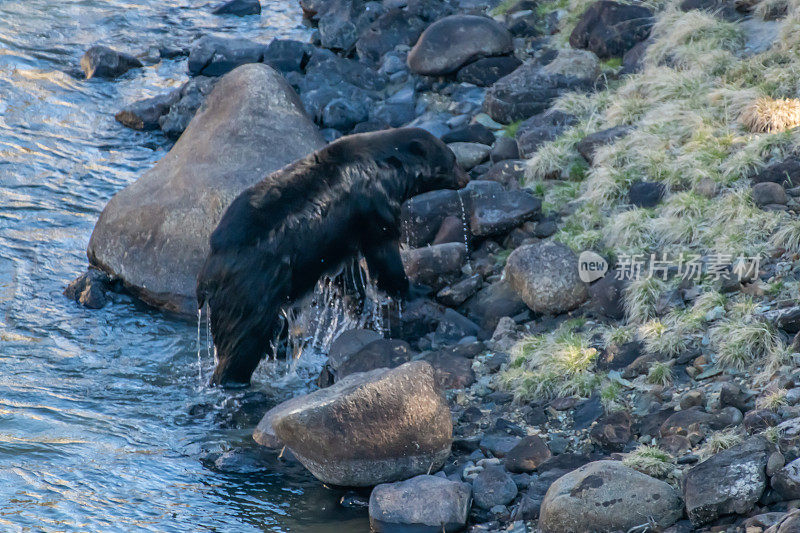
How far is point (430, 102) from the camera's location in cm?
1089

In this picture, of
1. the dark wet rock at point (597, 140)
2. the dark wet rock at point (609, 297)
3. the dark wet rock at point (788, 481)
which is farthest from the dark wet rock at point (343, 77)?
the dark wet rock at point (788, 481)

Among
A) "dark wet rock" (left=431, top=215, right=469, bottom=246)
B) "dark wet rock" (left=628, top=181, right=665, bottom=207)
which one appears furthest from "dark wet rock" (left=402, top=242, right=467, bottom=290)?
"dark wet rock" (left=628, top=181, right=665, bottom=207)

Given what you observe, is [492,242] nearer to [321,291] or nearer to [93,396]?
[321,291]

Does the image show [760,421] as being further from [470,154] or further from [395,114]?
[395,114]

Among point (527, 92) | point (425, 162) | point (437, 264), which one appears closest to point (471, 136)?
point (527, 92)

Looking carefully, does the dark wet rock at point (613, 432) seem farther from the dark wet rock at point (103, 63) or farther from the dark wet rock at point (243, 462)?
the dark wet rock at point (103, 63)

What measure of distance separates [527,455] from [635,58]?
19.2 feet

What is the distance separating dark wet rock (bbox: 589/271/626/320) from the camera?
6.60 meters

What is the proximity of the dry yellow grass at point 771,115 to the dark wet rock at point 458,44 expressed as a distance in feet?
12.9

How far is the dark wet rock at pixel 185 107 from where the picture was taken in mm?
11555

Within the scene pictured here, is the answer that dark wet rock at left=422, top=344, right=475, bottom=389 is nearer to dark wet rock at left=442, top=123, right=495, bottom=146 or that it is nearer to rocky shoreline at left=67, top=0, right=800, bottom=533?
rocky shoreline at left=67, top=0, right=800, bottom=533

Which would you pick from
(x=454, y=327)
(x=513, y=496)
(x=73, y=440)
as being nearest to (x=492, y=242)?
(x=454, y=327)

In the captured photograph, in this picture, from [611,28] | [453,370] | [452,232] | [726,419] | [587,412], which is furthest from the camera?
[611,28]

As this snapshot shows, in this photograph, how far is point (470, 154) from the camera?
362 inches
